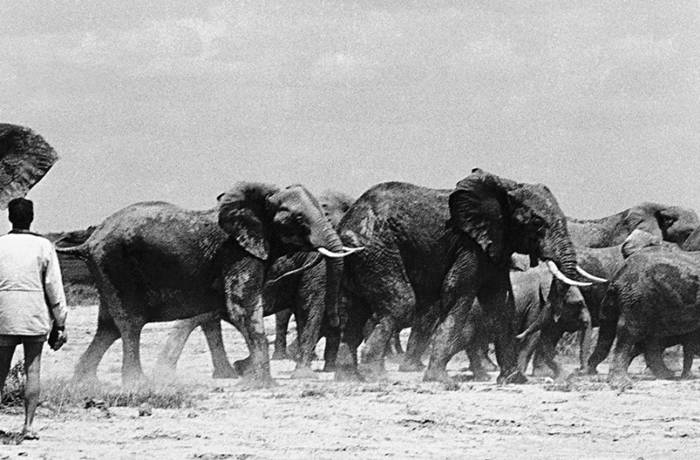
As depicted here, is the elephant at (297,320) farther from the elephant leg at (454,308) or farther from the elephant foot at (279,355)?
the elephant foot at (279,355)

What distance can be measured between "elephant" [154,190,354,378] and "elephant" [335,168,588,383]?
692 millimetres

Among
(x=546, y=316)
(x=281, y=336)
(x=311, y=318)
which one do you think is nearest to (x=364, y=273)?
(x=311, y=318)

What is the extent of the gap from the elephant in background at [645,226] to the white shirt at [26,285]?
56.0ft

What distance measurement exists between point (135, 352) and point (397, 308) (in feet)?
9.97

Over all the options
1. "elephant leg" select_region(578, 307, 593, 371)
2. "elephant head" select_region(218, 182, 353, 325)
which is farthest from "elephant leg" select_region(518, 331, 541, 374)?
"elephant head" select_region(218, 182, 353, 325)

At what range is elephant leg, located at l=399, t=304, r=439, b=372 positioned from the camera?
2389 centimetres

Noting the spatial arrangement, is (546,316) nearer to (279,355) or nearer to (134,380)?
(279,355)

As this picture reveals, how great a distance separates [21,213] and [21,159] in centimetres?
330

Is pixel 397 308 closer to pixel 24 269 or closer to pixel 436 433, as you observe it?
pixel 436 433

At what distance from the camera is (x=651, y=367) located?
22.2 metres

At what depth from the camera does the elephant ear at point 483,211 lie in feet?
66.6

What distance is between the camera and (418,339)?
2456 centimetres

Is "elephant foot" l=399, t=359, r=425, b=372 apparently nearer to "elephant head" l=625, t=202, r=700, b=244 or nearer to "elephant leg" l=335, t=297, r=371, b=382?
"elephant leg" l=335, t=297, r=371, b=382

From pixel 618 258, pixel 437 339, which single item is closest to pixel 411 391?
pixel 437 339
